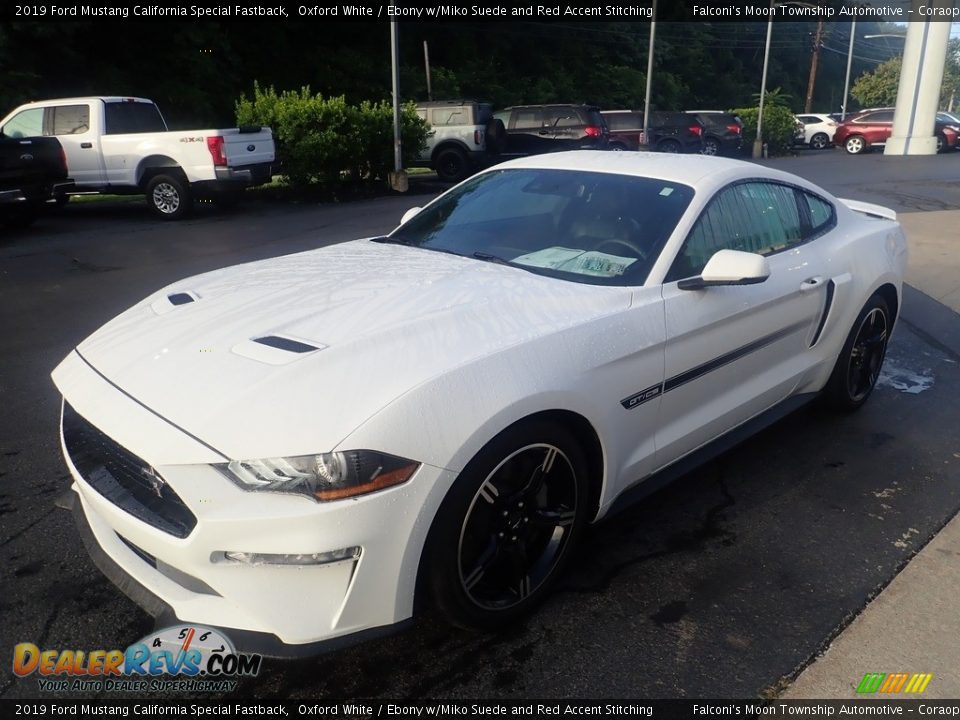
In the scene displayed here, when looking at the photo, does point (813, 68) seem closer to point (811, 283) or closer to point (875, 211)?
point (875, 211)

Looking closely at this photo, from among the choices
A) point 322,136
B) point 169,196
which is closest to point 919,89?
point 322,136

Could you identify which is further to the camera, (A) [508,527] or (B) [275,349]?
(A) [508,527]

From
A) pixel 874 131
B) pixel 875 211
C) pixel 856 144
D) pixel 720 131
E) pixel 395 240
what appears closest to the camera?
pixel 395 240

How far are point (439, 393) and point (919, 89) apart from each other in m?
32.5

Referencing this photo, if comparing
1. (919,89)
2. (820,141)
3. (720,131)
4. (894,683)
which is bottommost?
(820,141)

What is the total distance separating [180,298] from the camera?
3.29 m

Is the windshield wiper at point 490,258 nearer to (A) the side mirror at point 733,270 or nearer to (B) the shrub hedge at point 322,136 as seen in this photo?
(A) the side mirror at point 733,270

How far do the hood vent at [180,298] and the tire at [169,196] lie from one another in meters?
10.6

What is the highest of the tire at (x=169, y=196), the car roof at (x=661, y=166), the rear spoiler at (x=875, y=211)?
the car roof at (x=661, y=166)

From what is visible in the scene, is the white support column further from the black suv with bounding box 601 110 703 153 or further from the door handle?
the door handle

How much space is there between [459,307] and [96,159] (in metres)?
12.6

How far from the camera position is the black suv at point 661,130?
92.3 ft

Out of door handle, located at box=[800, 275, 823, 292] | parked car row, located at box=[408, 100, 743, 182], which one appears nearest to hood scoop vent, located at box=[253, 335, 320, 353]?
door handle, located at box=[800, 275, 823, 292]

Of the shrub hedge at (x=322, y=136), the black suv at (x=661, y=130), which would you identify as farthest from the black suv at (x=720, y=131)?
the shrub hedge at (x=322, y=136)
